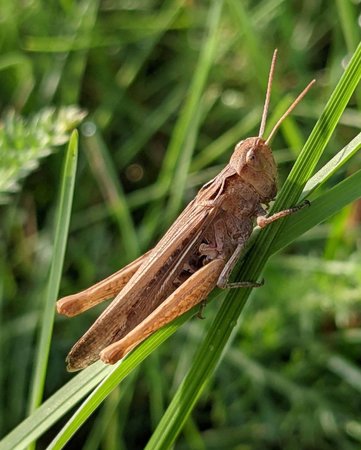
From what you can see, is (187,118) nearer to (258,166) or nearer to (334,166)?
(258,166)

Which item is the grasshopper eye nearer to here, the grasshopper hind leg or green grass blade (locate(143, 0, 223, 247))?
the grasshopper hind leg

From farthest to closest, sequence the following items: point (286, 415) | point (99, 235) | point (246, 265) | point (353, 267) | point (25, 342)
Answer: point (99, 235)
point (25, 342)
point (286, 415)
point (353, 267)
point (246, 265)

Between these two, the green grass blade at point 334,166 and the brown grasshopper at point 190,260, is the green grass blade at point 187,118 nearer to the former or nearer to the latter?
the brown grasshopper at point 190,260

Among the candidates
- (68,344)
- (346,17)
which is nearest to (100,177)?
(68,344)

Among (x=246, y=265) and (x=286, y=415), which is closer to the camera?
(x=246, y=265)

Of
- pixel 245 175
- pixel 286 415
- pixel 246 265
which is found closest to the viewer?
pixel 246 265

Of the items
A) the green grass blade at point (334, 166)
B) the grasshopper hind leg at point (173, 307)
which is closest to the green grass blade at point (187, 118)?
the grasshopper hind leg at point (173, 307)

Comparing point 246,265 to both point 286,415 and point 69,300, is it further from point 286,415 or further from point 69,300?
point 286,415

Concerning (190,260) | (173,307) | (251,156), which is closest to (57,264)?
(173,307)
